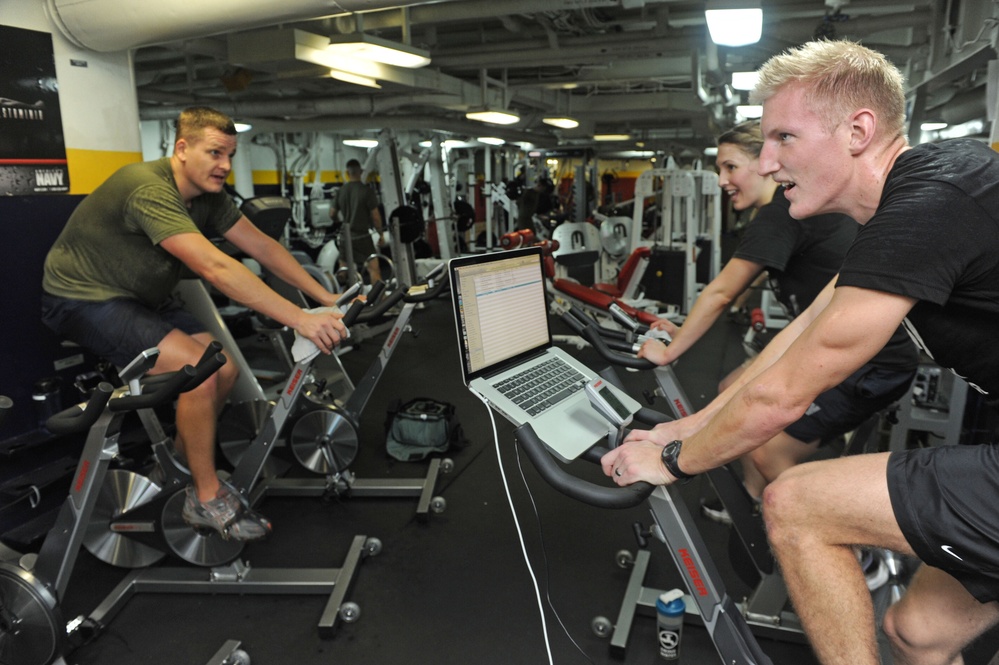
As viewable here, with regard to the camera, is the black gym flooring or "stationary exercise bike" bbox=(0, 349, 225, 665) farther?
the black gym flooring

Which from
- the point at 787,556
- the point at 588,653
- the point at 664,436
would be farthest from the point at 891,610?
the point at 588,653

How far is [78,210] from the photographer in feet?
8.53

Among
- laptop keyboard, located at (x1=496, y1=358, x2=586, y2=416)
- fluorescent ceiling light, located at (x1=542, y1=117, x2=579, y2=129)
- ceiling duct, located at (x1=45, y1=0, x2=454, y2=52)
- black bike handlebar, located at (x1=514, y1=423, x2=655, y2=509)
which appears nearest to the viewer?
black bike handlebar, located at (x1=514, y1=423, x2=655, y2=509)

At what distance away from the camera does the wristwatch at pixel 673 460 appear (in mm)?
1250

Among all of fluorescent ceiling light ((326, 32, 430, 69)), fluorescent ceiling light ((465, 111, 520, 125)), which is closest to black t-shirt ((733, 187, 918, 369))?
fluorescent ceiling light ((326, 32, 430, 69))

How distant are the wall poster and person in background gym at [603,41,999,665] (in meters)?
2.78

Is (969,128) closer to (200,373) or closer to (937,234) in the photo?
(937,234)

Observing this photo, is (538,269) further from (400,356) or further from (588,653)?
(400,356)

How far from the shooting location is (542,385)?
182 centimetres

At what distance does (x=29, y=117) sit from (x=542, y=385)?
2.51 meters

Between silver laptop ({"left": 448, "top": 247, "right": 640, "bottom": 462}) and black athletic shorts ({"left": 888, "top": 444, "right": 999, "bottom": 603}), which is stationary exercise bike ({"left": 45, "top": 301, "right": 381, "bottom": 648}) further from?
black athletic shorts ({"left": 888, "top": 444, "right": 999, "bottom": 603})

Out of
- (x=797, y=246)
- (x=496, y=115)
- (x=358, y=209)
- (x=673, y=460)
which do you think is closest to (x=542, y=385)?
(x=673, y=460)

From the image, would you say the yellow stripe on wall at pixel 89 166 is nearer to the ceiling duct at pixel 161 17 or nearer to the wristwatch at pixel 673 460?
the ceiling duct at pixel 161 17

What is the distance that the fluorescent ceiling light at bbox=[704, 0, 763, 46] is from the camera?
317cm
